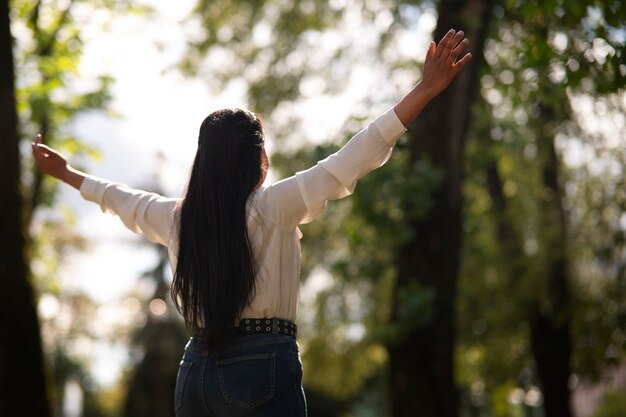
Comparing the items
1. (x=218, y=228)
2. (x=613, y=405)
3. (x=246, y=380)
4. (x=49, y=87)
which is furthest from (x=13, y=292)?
(x=613, y=405)

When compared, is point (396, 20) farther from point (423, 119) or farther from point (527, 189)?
point (527, 189)

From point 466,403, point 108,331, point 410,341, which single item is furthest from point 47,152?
point 108,331

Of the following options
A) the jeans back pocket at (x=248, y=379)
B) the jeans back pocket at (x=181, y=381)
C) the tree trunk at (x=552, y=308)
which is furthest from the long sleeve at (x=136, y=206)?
the tree trunk at (x=552, y=308)

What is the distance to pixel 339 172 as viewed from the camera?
11.2 feet

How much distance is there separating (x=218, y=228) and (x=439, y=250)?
25.2 ft

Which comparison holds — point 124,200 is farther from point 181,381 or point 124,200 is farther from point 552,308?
point 552,308

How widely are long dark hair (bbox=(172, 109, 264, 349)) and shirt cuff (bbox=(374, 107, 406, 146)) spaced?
1.55 ft

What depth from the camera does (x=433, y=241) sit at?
11.0 m

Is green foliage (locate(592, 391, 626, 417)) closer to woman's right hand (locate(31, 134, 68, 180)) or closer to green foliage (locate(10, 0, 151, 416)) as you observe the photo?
green foliage (locate(10, 0, 151, 416))

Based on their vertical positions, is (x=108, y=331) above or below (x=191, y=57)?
above

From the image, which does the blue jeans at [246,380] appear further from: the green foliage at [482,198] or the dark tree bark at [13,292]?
the dark tree bark at [13,292]

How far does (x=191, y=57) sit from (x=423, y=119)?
246 inches

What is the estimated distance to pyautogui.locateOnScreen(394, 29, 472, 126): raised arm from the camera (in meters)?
3.49

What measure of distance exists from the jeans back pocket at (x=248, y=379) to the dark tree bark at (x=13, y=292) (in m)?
6.54
